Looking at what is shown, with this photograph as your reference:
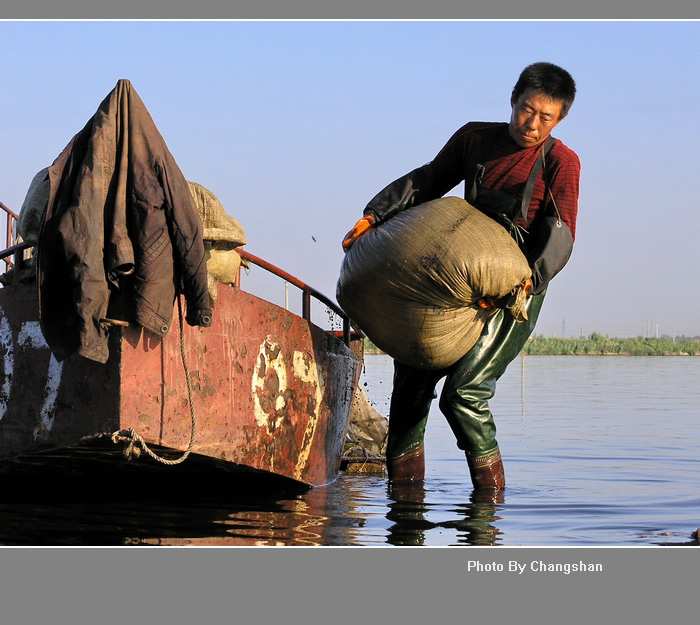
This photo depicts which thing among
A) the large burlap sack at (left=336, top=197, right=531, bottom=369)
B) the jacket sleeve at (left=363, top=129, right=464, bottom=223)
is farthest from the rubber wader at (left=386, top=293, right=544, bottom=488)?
the jacket sleeve at (left=363, top=129, right=464, bottom=223)

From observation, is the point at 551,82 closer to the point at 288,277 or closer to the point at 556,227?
the point at 556,227

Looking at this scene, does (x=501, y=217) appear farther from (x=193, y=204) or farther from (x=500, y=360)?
(x=193, y=204)

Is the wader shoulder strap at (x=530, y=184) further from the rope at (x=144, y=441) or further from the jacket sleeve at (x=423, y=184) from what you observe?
the rope at (x=144, y=441)

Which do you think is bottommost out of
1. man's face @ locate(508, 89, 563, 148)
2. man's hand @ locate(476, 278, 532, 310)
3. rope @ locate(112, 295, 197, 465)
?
rope @ locate(112, 295, 197, 465)

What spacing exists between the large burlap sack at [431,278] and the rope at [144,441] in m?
1.04

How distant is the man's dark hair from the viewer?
6.12 meters

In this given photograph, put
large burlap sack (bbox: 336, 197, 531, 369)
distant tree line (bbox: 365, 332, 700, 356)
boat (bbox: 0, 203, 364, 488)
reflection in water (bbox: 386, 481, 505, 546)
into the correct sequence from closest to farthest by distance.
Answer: reflection in water (bbox: 386, 481, 505, 546) → boat (bbox: 0, 203, 364, 488) → large burlap sack (bbox: 336, 197, 531, 369) → distant tree line (bbox: 365, 332, 700, 356)

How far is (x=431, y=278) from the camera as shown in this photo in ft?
19.5

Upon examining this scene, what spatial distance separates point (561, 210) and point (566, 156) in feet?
1.03

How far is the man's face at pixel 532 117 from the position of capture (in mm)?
6172

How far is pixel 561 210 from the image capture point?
252 inches

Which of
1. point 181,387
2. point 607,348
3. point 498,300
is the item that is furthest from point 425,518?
point 607,348

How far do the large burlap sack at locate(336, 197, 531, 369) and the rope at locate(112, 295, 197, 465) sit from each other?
104cm

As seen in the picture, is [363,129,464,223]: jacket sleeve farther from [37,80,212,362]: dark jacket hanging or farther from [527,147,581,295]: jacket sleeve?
[37,80,212,362]: dark jacket hanging
